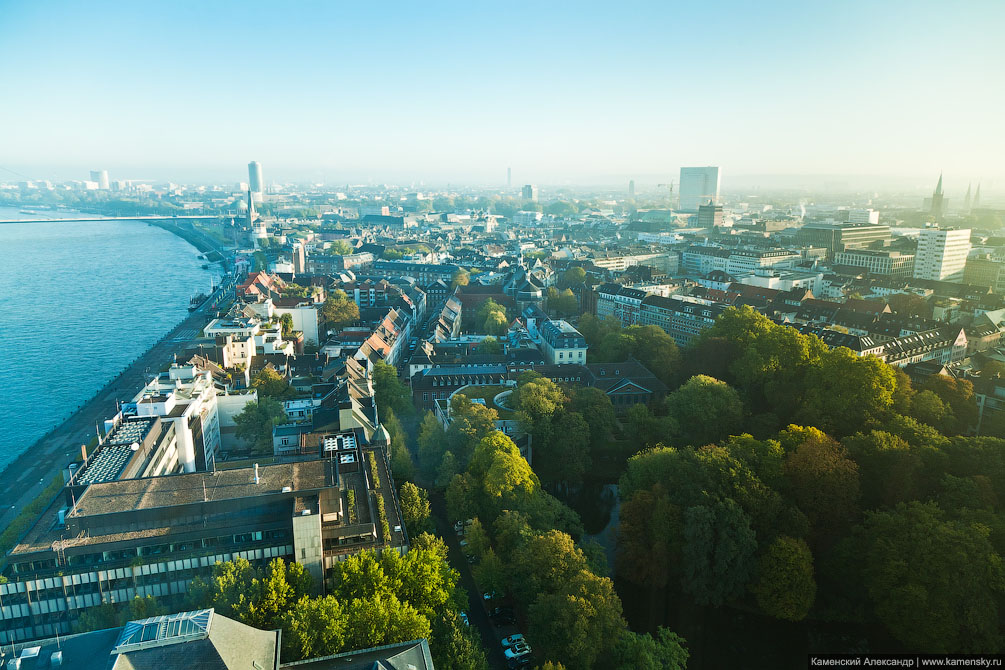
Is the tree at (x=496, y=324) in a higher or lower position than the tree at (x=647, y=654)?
higher

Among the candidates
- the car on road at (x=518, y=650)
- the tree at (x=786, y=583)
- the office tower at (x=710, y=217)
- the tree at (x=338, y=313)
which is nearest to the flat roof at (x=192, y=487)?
the car on road at (x=518, y=650)

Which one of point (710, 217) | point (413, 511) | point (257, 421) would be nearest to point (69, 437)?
point (257, 421)

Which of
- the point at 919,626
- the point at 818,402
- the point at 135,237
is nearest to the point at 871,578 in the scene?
the point at 919,626

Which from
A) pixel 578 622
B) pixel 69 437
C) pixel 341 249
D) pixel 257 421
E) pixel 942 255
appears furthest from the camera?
pixel 341 249

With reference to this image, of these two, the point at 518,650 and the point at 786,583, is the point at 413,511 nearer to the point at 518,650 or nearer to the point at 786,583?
the point at 518,650

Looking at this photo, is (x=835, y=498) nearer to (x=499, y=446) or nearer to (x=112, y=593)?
(x=499, y=446)

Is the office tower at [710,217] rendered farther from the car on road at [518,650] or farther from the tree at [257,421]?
the car on road at [518,650]
